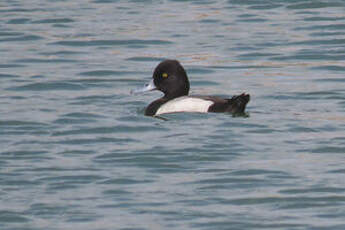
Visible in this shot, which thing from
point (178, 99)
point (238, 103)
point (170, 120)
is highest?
point (238, 103)

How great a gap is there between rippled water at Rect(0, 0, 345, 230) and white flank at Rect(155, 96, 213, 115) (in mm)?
114

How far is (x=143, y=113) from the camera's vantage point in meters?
14.2

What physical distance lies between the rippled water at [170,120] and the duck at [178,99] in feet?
0.38

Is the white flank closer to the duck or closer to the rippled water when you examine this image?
the duck

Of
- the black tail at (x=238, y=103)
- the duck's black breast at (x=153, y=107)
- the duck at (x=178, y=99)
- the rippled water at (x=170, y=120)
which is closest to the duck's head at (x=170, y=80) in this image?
the duck at (x=178, y=99)

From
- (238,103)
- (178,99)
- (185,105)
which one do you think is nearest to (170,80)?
(178,99)

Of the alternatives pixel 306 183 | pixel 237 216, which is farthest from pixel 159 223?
pixel 306 183

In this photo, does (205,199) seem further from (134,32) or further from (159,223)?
(134,32)

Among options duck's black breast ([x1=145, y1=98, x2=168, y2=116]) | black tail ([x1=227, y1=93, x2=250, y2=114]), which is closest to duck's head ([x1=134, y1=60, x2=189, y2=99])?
duck's black breast ([x1=145, y1=98, x2=168, y2=116])

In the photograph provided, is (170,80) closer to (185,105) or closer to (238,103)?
(185,105)

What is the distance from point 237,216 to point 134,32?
36.3 feet

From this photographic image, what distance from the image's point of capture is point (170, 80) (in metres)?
14.8

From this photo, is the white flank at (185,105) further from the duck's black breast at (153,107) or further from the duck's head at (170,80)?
the duck's head at (170,80)

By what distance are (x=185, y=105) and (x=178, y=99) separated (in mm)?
380
